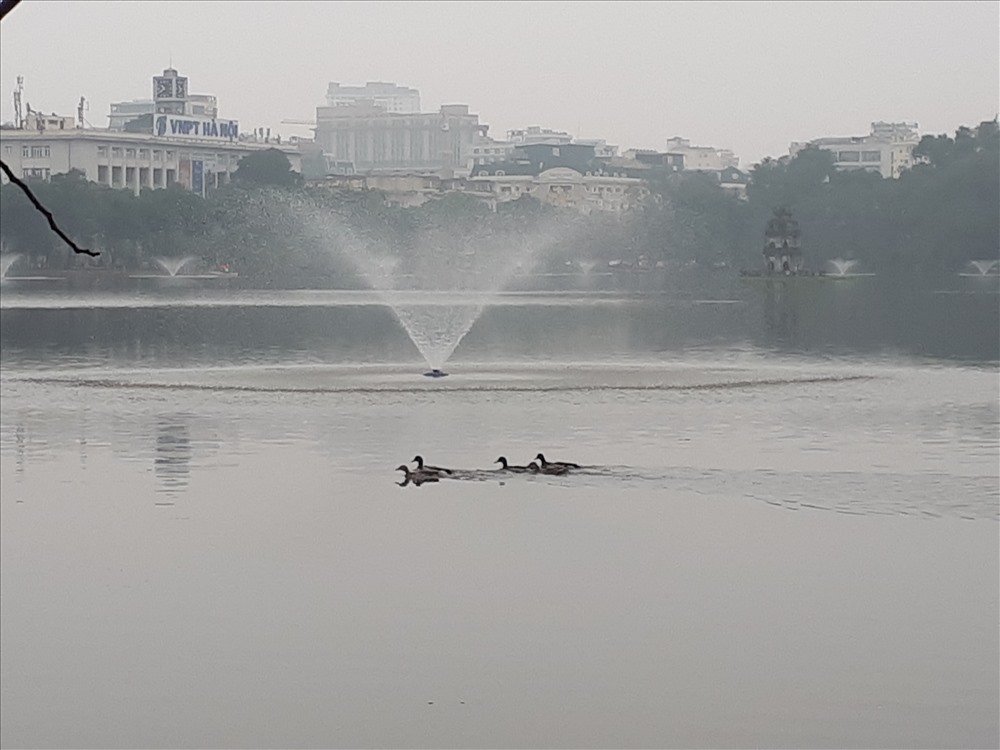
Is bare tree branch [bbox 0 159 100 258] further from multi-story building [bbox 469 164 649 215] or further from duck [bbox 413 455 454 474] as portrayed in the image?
multi-story building [bbox 469 164 649 215]

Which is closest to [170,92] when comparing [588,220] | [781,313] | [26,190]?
[588,220]

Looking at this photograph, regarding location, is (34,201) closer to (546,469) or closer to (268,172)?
(546,469)

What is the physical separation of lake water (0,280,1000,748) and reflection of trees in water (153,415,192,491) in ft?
0.29

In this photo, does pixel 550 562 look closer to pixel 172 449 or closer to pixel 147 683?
pixel 147 683

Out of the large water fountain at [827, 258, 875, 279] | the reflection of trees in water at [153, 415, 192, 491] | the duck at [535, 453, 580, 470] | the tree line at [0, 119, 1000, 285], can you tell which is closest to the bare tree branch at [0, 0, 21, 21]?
the reflection of trees in water at [153, 415, 192, 491]

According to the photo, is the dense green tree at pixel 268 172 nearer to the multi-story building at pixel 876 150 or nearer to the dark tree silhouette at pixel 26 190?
the multi-story building at pixel 876 150

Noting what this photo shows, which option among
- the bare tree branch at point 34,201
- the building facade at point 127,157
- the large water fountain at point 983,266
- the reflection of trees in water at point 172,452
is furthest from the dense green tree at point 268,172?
the bare tree branch at point 34,201

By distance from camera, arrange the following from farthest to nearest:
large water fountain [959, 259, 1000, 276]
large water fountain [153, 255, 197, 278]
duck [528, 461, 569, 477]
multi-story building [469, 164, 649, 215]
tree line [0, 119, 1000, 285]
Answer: multi-story building [469, 164, 649, 215], large water fountain [959, 259, 1000, 276], large water fountain [153, 255, 197, 278], tree line [0, 119, 1000, 285], duck [528, 461, 569, 477]

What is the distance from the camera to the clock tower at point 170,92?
17375 centimetres

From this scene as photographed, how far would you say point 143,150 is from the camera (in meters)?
144

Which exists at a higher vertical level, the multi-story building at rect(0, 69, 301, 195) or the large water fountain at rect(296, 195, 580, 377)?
the multi-story building at rect(0, 69, 301, 195)

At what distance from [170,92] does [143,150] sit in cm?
3276

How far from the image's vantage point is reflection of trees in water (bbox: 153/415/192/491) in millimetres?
20214

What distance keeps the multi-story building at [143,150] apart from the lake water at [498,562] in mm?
94905
